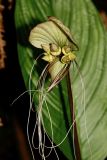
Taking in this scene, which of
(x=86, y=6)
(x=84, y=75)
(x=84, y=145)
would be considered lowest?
(x=84, y=145)

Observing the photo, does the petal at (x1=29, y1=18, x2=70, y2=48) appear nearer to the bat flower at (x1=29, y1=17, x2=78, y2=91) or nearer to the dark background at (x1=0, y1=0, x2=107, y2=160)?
the bat flower at (x1=29, y1=17, x2=78, y2=91)

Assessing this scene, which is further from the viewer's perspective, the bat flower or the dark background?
the dark background

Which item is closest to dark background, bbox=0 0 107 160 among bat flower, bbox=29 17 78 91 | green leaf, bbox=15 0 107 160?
green leaf, bbox=15 0 107 160

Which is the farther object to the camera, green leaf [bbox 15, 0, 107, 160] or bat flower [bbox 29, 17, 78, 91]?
green leaf [bbox 15, 0, 107, 160]

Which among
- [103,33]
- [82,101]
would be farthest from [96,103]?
[103,33]

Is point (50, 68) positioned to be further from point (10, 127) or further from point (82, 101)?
point (10, 127)

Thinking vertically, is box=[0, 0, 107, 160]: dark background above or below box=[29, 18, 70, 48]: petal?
below

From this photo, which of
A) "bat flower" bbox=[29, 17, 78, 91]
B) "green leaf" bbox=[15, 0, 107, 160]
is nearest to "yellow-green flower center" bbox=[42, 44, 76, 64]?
"bat flower" bbox=[29, 17, 78, 91]

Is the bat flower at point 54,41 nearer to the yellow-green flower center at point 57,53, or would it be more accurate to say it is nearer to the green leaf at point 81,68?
the yellow-green flower center at point 57,53
